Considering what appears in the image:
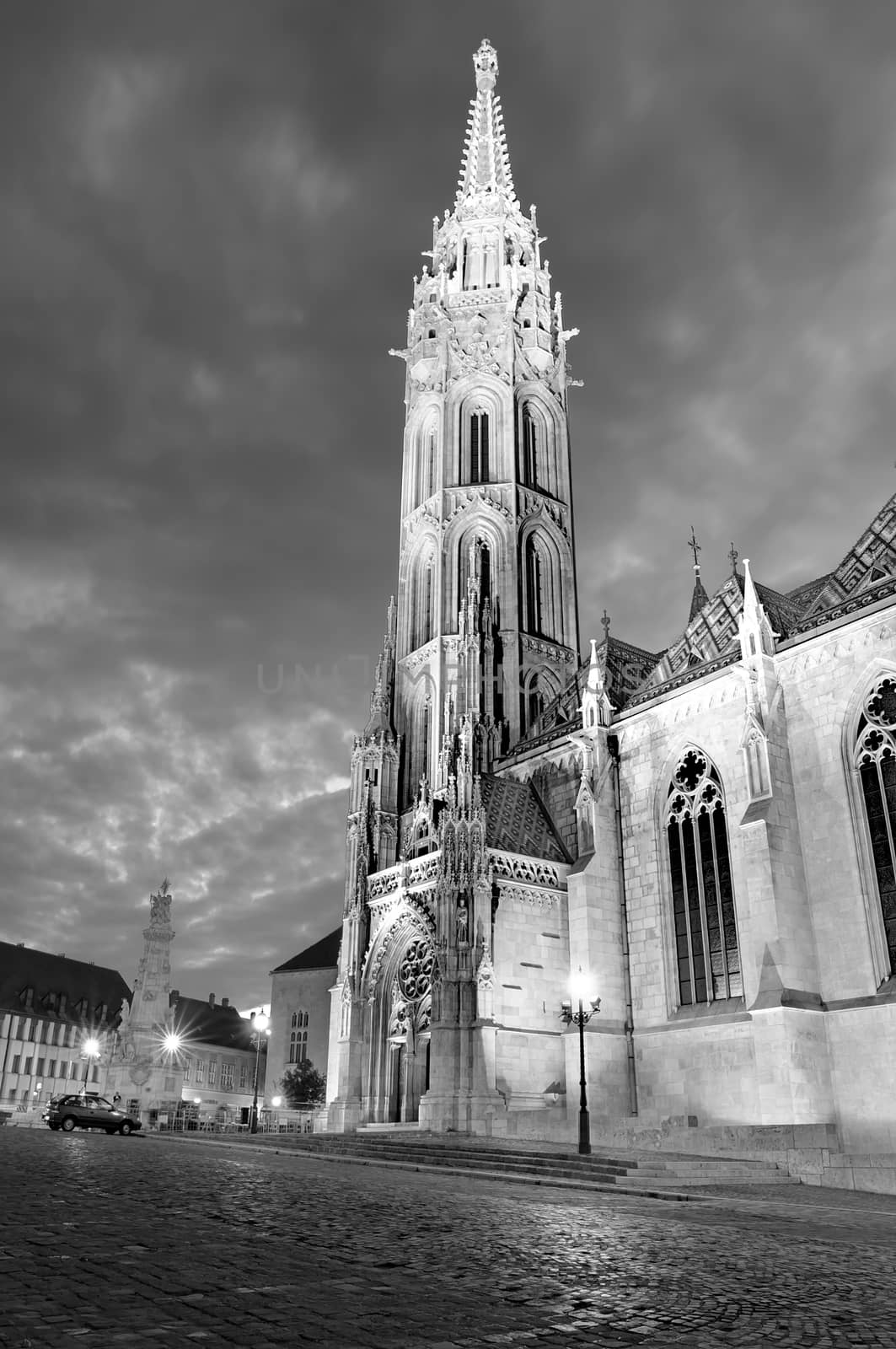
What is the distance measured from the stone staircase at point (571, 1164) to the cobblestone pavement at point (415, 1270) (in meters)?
4.03

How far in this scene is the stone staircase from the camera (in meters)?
16.8

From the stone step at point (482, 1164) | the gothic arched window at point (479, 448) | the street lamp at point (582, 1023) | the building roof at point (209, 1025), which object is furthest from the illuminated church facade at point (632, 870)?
the building roof at point (209, 1025)

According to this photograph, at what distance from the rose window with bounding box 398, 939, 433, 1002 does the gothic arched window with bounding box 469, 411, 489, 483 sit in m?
22.3

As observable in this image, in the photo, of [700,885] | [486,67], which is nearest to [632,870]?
[700,885]

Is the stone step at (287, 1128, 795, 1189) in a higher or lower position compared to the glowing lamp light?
lower

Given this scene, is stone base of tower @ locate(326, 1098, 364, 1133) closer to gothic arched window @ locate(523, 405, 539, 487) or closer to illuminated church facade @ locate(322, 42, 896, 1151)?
illuminated church facade @ locate(322, 42, 896, 1151)

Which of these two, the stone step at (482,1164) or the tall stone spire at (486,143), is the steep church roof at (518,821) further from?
the tall stone spire at (486,143)

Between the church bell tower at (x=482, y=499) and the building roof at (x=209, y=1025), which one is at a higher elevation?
the church bell tower at (x=482, y=499)

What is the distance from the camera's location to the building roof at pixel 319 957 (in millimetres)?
64312

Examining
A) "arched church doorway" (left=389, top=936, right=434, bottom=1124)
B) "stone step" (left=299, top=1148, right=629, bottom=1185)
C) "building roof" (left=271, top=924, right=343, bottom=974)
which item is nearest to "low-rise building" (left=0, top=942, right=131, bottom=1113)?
"building roof" (left=271, top=924, right=343, bottom=974)

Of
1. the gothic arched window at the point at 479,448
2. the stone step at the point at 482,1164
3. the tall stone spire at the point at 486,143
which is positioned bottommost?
the stone step at the point at 482,1164

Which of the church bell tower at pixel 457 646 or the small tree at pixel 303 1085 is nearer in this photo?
the church bell tower at pixel 457 646

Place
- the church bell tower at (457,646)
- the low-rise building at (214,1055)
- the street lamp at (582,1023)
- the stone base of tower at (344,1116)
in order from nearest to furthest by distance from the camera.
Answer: the street lamp at (582,1023)
the church bell tower at (457,646)
the stone base of tower at (344,1116)
the low-rise building at (214,1055)

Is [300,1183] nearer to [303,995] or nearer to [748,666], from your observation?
[748,666]
